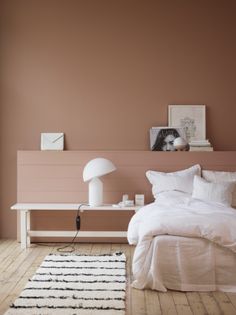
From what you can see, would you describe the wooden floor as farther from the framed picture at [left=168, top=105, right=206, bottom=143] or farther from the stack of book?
the framed picture at [left=168, top=105, right=206, bottom=143]

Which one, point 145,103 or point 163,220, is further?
point 145,103

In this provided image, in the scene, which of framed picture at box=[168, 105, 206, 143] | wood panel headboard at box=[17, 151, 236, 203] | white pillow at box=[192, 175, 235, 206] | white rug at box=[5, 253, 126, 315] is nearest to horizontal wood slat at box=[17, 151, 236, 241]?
wood panel headboard at box=[17, 151, 236, 203]

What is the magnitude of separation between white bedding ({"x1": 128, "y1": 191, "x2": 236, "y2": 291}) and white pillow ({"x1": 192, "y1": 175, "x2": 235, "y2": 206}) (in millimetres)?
1199

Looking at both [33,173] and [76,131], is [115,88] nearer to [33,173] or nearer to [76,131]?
[76,131]

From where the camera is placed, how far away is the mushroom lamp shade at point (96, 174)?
16.7ft

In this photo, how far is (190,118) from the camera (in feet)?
18.9

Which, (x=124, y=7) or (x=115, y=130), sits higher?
(x=124, y=7)

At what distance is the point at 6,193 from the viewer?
227 inches

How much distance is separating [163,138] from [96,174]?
1.11 meters

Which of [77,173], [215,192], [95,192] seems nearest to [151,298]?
[215,192]

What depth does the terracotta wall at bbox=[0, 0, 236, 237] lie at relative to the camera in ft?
18.8

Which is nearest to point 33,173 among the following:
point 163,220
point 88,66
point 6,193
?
point 6,193

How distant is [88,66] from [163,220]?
2.76 m

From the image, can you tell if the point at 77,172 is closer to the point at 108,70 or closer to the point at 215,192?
the point at 108,70
